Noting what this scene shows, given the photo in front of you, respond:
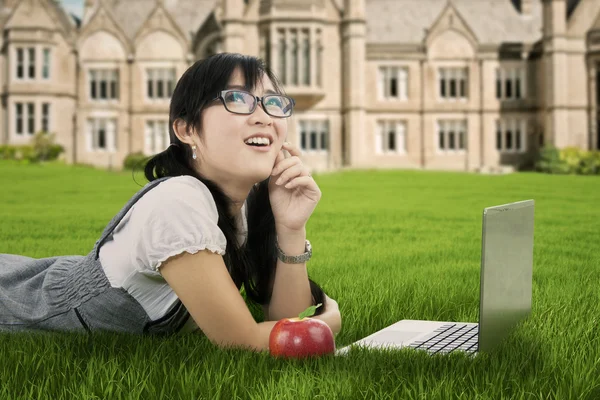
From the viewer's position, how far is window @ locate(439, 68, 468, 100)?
40656 mm

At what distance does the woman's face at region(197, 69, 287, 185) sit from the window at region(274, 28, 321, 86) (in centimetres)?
3343

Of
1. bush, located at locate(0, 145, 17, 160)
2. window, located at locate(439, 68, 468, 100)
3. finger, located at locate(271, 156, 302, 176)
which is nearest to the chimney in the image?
window, located at locate(439, 68, 468, 100)

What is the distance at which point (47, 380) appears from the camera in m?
2.80

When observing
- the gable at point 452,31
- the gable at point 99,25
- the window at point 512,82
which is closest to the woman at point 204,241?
the gable at point 99,25

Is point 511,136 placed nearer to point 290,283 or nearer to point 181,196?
point 290,283

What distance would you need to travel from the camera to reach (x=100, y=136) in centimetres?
3975

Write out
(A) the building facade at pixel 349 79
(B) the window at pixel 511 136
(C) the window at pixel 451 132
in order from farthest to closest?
1. (C) the window at pixel 451 132
2. (B) the window at pixel 511 136
3. (A) the building facade at pixel 349 79

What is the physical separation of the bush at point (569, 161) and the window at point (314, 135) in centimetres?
1054

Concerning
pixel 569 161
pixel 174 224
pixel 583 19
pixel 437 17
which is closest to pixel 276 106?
pixel 174 224

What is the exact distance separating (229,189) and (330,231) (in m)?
7.28

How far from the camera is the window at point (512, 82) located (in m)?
40.3

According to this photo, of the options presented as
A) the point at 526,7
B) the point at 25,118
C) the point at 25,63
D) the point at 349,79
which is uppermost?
the point at 526,7

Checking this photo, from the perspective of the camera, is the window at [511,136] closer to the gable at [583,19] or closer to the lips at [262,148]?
the gable at [583,19]

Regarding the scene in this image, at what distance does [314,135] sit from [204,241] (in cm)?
3529
